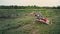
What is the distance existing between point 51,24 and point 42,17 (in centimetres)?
11

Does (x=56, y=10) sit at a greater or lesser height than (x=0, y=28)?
greater

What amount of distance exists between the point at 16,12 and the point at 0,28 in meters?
0.25

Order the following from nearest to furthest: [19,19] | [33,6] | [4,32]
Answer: [4,32] < [19,19] < [33,6]

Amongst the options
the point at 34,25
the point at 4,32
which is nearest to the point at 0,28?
the point at 4,32

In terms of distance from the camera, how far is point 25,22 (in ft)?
4.07

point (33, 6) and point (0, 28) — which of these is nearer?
point (0, 28)

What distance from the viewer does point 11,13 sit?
51.5 inches

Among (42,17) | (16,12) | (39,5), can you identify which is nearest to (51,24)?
(42,17)

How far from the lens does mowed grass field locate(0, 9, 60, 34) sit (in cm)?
118

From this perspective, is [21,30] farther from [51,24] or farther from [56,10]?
[56,10]

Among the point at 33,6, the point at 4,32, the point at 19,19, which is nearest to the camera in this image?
the point at 4,32

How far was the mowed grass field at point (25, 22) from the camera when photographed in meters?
1.18
